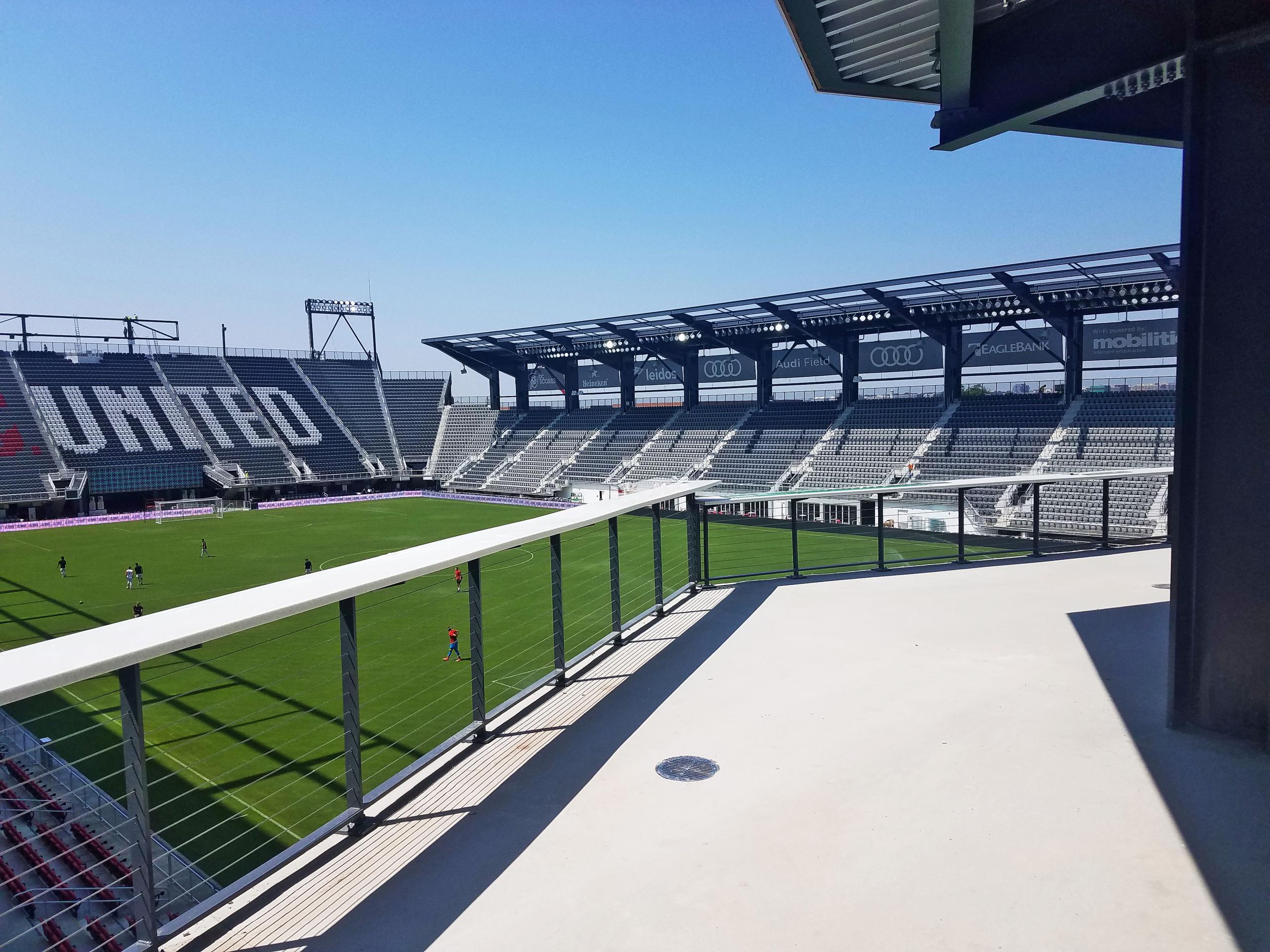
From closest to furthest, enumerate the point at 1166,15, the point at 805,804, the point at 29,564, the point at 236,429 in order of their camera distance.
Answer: the point at 805,804 → the point at 1166,15 → the point at 29,564 → the point at 236,429

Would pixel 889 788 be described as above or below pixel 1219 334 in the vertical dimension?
below

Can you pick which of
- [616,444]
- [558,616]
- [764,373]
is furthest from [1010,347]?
[558,616]

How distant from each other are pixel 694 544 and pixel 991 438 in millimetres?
33918

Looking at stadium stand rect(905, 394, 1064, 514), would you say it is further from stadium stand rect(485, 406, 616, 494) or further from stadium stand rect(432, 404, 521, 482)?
stadium stand rect(432, 404, 521, 482)

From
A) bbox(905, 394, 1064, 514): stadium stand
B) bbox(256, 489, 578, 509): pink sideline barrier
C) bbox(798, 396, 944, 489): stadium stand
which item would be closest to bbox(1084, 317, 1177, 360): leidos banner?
bbox(905, 394, 1064, 514): stadium stand

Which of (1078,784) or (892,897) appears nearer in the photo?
(892,897)

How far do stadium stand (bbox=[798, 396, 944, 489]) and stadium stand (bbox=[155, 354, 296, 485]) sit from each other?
123ft

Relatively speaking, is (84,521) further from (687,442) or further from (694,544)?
(694,544)

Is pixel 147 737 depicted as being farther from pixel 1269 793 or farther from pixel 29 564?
pixel 29 564

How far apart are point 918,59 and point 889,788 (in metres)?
5.74

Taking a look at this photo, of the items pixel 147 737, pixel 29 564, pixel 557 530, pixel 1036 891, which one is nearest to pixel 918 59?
Answer: pixel 557 530

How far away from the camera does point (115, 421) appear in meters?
53.3

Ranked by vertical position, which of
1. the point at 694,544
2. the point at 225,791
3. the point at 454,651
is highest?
the point at 694,544

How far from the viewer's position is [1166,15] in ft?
16.1
